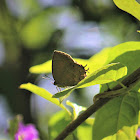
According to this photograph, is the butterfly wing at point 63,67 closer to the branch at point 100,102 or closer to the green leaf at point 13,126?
the branch at point 100,102

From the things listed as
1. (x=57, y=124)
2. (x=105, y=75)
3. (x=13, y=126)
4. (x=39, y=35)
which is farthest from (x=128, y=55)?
(x=39, y=35)

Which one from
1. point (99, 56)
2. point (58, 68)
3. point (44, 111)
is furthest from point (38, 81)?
point (58, 68)

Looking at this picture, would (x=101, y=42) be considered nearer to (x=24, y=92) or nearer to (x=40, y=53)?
(x=40, y=53)

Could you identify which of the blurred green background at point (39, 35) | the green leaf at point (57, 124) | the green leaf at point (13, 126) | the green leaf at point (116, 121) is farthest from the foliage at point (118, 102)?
the blurred green background at point (39, 35)

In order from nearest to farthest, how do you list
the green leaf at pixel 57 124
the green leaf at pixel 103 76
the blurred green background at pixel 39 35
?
the green leaf at pixel 103 76
the green leaf at pixel 57 124
the blurred green background at pixel 39 35

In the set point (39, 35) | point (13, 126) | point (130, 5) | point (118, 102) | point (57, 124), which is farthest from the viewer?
point (39, 35)

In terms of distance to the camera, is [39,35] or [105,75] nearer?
[105,75]

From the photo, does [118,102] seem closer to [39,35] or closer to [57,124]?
[57,124]
